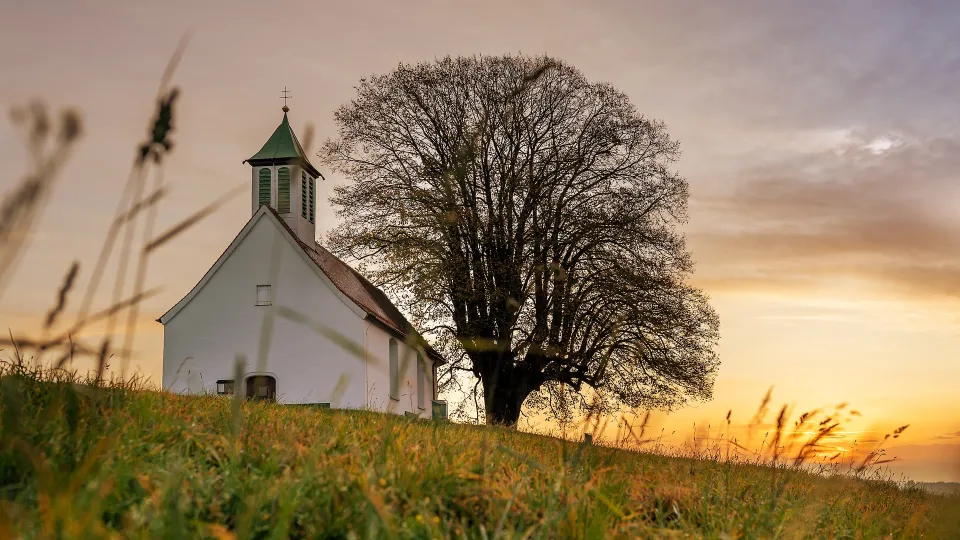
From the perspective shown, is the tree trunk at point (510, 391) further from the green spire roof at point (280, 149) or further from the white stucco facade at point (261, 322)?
the green spire roof at point (280, 149)

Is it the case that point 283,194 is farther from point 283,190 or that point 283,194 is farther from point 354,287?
point 354,287

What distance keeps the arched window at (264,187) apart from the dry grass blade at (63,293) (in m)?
25.9

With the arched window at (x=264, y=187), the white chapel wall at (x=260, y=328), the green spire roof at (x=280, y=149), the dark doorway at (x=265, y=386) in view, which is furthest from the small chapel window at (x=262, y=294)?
the green spire roof at (x=280, y=149)

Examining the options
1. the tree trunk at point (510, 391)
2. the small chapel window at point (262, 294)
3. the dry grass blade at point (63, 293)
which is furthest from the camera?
the tree trunk at point (510, 391)

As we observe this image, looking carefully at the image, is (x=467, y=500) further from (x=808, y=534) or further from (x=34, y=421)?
(x=808, y=534)

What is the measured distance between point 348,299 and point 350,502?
67.8 feet

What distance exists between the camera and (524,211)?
2483cm

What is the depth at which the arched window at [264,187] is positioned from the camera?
2802cm

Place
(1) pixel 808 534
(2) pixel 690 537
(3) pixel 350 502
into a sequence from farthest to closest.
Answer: (1) pixel 808 534 → (2) pixel 690 537 → (3) pixel 350 502

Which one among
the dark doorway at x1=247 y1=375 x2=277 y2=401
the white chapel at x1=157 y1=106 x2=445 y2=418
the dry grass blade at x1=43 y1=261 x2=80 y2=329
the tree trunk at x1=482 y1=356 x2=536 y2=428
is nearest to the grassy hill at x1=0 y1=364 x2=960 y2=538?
the dry grass blade at x1=43 y1=261 x2=80 y2=329

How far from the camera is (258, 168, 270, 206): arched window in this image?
2802cm

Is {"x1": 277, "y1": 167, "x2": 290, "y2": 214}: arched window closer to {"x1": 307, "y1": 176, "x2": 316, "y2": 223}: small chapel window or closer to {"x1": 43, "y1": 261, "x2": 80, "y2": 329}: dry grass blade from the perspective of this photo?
{"x1": 307, "y1": 176, "x2": 316, "y2": 223}: small chapel window

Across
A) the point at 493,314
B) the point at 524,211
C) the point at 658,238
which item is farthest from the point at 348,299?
the point at 658,238

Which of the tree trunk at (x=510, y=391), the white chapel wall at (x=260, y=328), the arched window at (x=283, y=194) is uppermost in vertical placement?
the arched window at (x=283, y=194)
